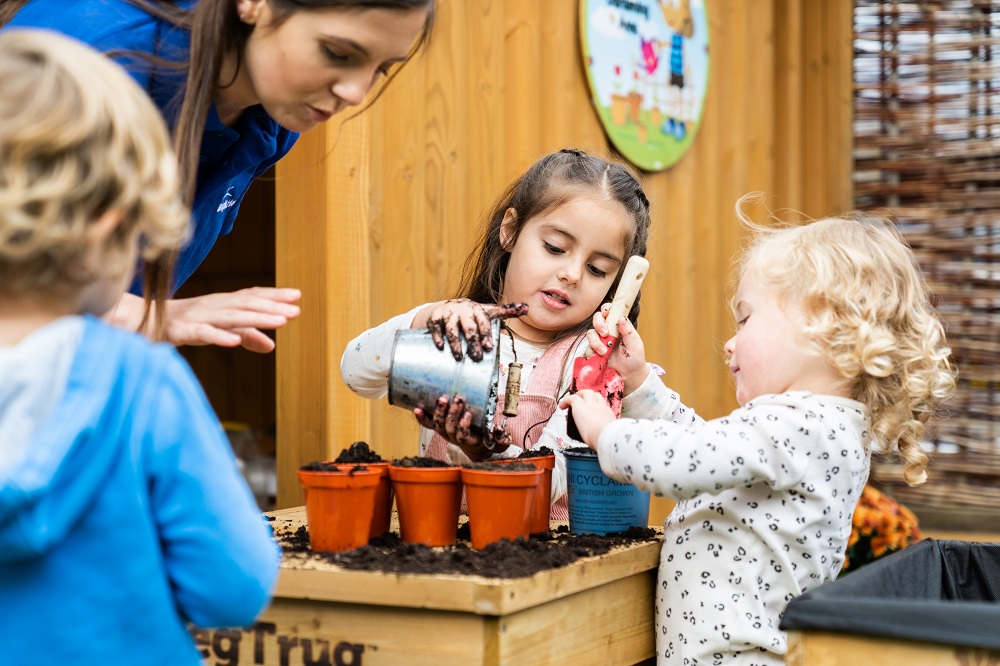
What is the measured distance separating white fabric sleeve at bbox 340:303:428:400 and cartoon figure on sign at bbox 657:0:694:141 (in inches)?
85.9

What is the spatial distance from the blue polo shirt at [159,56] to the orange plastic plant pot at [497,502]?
0.55 meters

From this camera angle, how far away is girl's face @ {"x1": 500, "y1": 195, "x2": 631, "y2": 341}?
77.7 inches

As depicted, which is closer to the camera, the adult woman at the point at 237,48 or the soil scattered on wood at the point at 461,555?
the soil scattered on wood at the point at 461,555

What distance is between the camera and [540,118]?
3.19 metres

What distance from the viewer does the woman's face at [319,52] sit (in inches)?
56.1

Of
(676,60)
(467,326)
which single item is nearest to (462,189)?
(676,60)

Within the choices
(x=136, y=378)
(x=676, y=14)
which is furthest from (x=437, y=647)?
(x=676, y=14)

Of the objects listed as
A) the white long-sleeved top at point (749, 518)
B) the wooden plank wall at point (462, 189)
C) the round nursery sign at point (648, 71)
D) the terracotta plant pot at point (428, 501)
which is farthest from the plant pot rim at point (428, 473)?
the round nursery sign at point (648, 71)

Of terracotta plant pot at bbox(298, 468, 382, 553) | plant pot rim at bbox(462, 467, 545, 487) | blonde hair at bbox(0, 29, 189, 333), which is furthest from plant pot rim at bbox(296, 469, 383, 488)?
blonde hair at bbox(0, 29, 189, 333)

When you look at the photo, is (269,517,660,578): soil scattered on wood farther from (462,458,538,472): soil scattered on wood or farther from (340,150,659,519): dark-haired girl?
(340,150,659,519): dark-haired girl

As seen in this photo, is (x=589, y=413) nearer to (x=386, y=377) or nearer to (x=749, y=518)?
(x=749, y=518)

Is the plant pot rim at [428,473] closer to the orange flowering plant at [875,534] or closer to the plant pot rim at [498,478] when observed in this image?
the plant pot rim at [498,478]

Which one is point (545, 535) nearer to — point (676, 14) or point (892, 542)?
point (892, 542)

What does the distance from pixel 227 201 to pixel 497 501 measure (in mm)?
856
